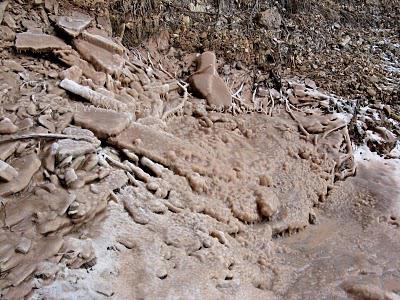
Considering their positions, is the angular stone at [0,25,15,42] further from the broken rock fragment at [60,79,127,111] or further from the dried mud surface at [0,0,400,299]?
the broken rock fragment at [60,79,127,111]

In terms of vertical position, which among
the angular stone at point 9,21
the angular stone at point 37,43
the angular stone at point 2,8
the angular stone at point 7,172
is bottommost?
the angular stone at point 7,172

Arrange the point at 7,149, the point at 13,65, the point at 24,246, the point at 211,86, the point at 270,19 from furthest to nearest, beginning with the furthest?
the point at 270,19 → the point at 211,86 → the point at 13,65 → the point at 7,149 → the point at 24,246

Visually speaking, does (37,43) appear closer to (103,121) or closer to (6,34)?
(6,34)

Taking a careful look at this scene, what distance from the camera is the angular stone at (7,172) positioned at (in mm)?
1896

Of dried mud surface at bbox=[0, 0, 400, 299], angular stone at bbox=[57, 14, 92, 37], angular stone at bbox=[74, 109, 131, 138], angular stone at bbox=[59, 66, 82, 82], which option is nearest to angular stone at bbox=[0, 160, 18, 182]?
dried mud surface at bbox=[0, 0, 400, 299]

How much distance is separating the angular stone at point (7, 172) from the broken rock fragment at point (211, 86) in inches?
75.4

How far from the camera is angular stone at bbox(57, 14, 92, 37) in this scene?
10.0 ft

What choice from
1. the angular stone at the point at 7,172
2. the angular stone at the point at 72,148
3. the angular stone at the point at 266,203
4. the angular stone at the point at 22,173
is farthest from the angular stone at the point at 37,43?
the angular stone at the point at 266,203

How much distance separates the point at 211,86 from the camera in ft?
11.9

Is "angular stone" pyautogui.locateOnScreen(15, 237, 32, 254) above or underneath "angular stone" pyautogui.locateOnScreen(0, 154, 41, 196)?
underneath

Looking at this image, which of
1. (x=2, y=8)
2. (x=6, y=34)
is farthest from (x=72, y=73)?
(x=2, y=8)

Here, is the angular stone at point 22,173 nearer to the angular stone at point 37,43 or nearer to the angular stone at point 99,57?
the angular stone at point 37,43

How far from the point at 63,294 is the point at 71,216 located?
40 cm

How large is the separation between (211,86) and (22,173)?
200cm
